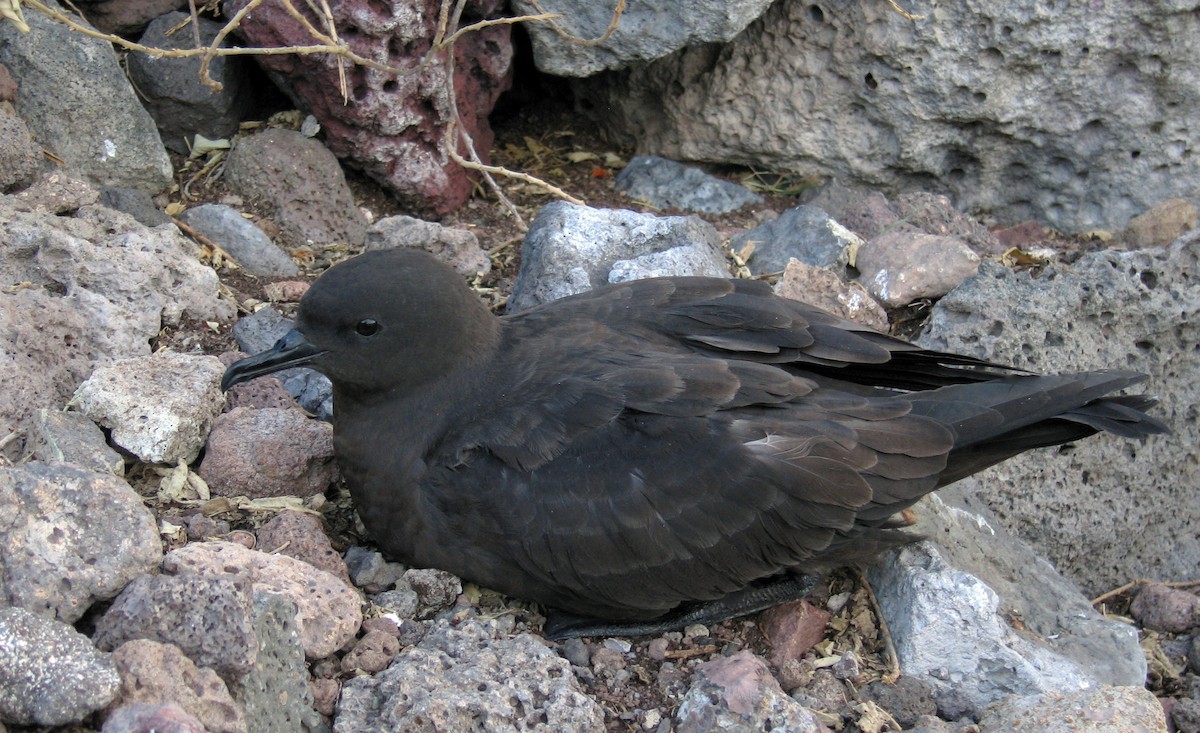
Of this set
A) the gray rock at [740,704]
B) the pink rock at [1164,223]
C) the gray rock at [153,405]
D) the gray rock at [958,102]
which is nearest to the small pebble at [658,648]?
the gray rock at [740,704]

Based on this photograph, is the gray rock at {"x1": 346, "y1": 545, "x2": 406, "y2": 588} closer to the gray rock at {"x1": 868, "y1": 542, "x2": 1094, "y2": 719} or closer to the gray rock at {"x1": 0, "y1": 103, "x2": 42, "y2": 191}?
the gray rock at {"x1": 868, "y1": 542, "x2": 1094, "y2": 719}

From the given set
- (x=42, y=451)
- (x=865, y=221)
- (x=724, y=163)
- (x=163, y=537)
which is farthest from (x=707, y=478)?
(x=724, y=163)

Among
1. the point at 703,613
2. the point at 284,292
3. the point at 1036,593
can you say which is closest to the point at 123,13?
the point at 284,292

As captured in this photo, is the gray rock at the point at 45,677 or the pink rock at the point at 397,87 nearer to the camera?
the gray rock at the point at 45,677

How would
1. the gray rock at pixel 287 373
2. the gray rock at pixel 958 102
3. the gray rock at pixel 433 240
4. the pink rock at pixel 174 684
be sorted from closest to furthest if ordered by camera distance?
the pink rock at pixel 174 684 < the gray rock at pixel 287 373 < the gray rock at pixel 433 240 < the gray rock at pixel 958 102

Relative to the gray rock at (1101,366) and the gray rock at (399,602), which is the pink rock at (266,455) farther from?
the gray rock at (1101,366)

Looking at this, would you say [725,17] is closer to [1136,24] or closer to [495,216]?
[495,216]

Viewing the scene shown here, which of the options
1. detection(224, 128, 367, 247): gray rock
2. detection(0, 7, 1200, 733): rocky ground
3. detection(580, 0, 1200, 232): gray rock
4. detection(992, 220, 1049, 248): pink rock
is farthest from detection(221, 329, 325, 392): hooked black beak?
detection(992, 220, 1049, 248): pink rock
